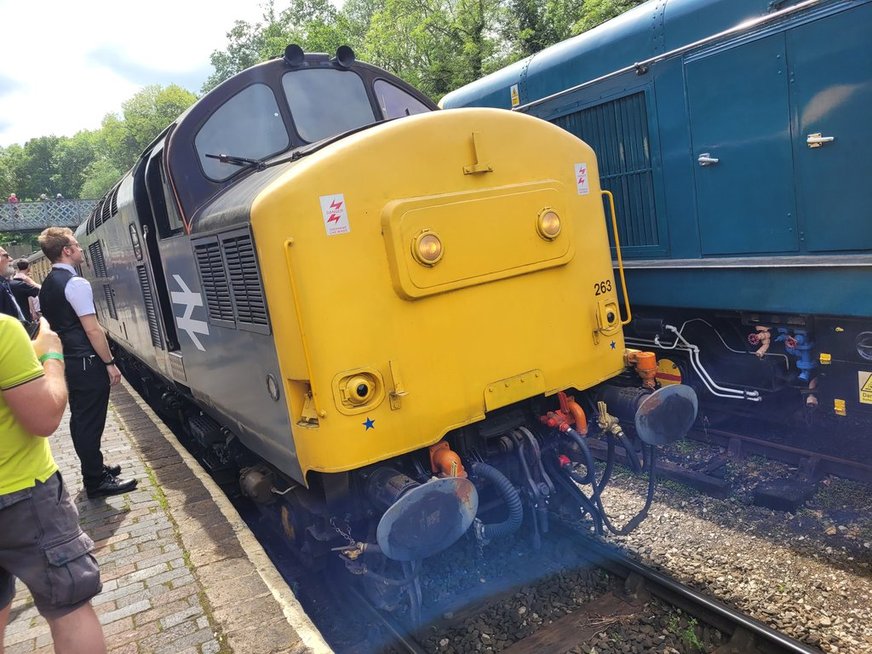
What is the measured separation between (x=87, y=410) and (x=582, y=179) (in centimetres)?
417

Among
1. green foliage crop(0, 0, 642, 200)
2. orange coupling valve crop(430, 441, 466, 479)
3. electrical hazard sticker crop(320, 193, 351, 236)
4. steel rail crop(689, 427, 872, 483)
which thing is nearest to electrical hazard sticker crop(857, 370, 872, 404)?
steel rail crop(689, 427, 872, 483)

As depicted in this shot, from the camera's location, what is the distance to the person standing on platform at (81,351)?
4906mm

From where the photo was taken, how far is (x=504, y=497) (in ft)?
10.8

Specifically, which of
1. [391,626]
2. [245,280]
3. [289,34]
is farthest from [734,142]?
[289,34]

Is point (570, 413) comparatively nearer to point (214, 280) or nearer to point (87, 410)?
point (214, 280)

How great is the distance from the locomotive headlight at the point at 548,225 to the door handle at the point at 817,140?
204 cm

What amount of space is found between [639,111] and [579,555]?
3705 millimetres

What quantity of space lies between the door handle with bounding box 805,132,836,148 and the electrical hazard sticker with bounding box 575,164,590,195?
170 centimetres

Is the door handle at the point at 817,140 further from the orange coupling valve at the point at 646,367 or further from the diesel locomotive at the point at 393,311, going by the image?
the orange coupling valve at the point at 646,367

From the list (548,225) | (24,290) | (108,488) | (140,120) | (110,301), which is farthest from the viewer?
(140,120)

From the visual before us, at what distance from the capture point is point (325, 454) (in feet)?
9.45

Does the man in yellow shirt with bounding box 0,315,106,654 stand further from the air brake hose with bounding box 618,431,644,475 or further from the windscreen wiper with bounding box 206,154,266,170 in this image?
the air brake hose with bounding box 618,431,644,475

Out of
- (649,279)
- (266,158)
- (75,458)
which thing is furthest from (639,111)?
(75,458)

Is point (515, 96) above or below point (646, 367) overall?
above
